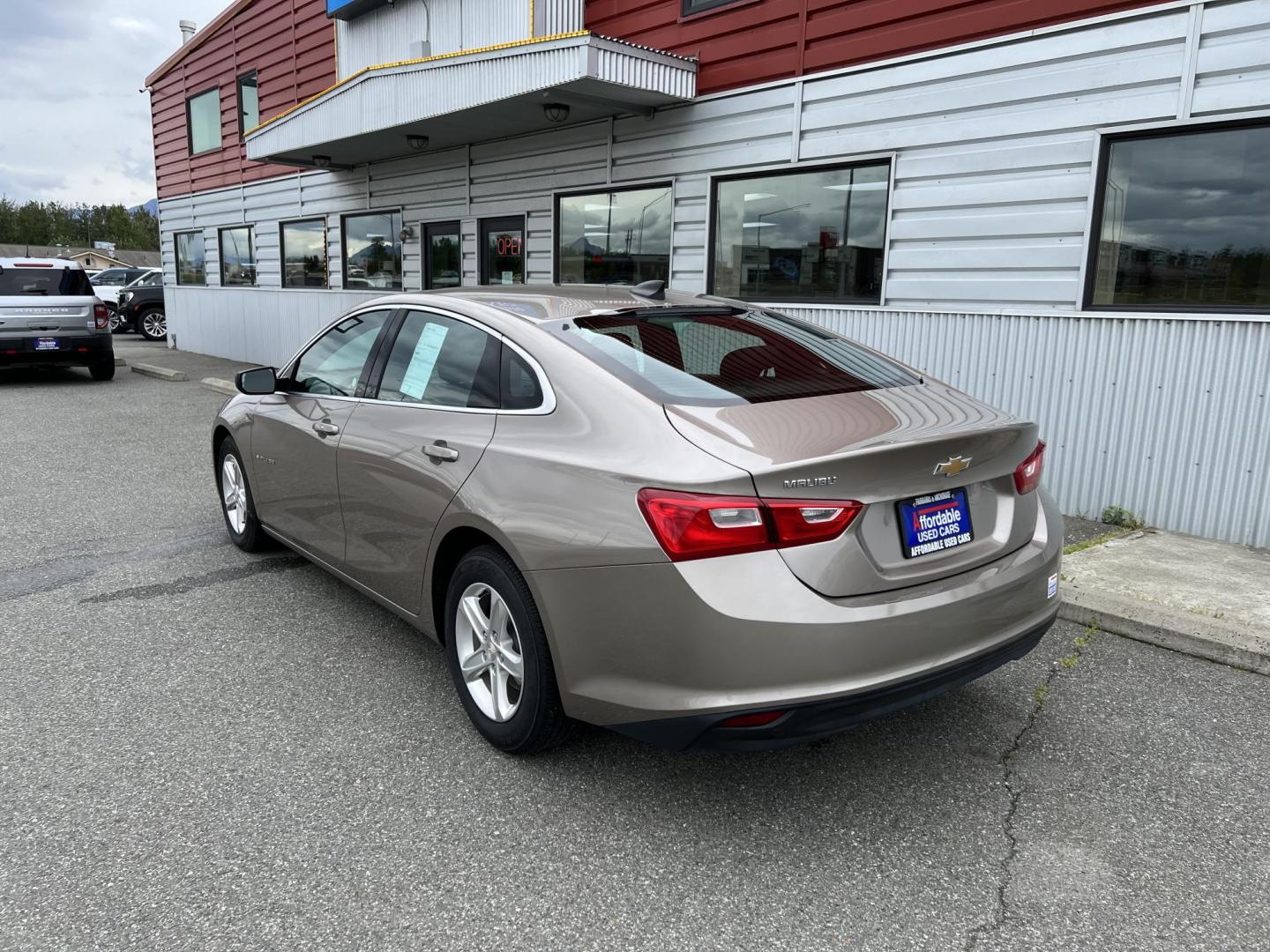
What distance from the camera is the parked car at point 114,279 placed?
25636 millimetres

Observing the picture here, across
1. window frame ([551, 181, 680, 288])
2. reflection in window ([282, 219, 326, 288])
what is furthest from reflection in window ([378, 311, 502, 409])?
reflection in window ([282, 219, 326, 288])

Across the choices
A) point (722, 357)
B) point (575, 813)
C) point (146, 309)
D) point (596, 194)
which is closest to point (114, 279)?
point (146, 309)

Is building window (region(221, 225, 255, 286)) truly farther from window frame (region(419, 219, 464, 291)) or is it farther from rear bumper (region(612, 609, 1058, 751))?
rear bumper (region(612, 609, 1058, 751))

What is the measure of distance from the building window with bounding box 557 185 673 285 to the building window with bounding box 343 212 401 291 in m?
3.57

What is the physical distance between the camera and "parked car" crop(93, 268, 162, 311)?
84.1 feet

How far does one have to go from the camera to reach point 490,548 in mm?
3018

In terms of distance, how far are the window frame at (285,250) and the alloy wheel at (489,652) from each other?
39.5ft

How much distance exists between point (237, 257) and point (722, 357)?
1600 centimetres

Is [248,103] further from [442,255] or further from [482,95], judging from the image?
Answer: [482,95]

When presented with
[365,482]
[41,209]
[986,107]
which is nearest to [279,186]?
[986,107]

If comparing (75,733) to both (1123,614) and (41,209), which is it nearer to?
(1123,614)

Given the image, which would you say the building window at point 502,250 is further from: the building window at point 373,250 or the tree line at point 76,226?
the tree line at point 76,226

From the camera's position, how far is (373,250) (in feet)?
43.7

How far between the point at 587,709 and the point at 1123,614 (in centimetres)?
290
